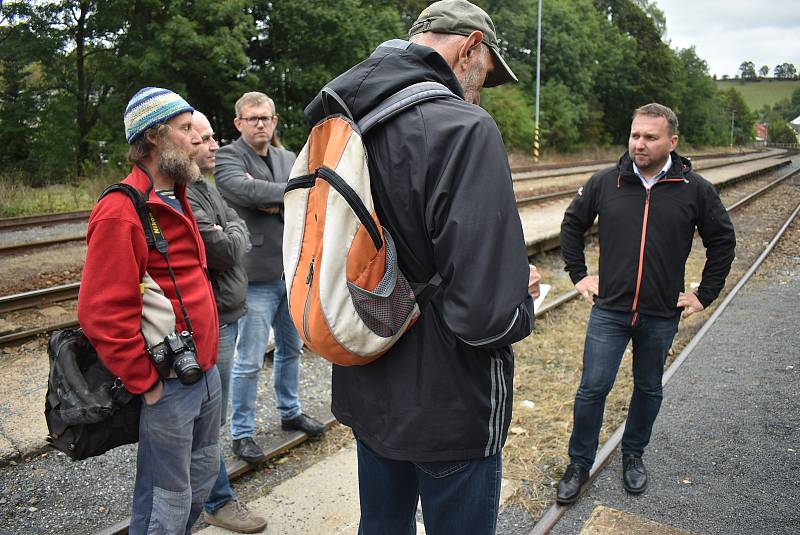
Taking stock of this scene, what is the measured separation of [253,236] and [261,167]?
48 centimetres

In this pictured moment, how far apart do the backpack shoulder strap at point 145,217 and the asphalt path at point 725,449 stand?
2659 mm

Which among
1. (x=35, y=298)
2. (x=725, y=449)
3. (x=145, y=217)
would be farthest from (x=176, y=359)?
(x=35, y=298)

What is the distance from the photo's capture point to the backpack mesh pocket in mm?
1752

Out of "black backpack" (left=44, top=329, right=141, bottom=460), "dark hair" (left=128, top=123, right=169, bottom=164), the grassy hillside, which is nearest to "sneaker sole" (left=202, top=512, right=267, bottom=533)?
"black backpack" (left=44, top=329, right=141, bottom=460)

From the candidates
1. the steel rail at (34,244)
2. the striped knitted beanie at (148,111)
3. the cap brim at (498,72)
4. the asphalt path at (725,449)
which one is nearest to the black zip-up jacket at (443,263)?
the cap brim at (498,72)

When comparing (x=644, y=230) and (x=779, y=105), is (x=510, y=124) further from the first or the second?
(x=779, y=105)

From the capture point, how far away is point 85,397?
242cm

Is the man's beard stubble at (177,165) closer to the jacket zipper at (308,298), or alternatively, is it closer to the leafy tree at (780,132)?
the jacket zipper at (308,298)

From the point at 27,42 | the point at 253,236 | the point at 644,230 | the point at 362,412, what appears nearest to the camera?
the point at 362,412

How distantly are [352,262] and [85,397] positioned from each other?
1359 millimetres

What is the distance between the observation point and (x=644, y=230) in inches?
147

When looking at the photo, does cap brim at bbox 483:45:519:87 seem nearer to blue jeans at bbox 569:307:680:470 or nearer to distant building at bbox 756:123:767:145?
blue jeans at bbox 569:307:680:470

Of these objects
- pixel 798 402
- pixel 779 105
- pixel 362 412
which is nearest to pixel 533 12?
pixel 798 402

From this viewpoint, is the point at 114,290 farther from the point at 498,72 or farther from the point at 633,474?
the point at 633,474
